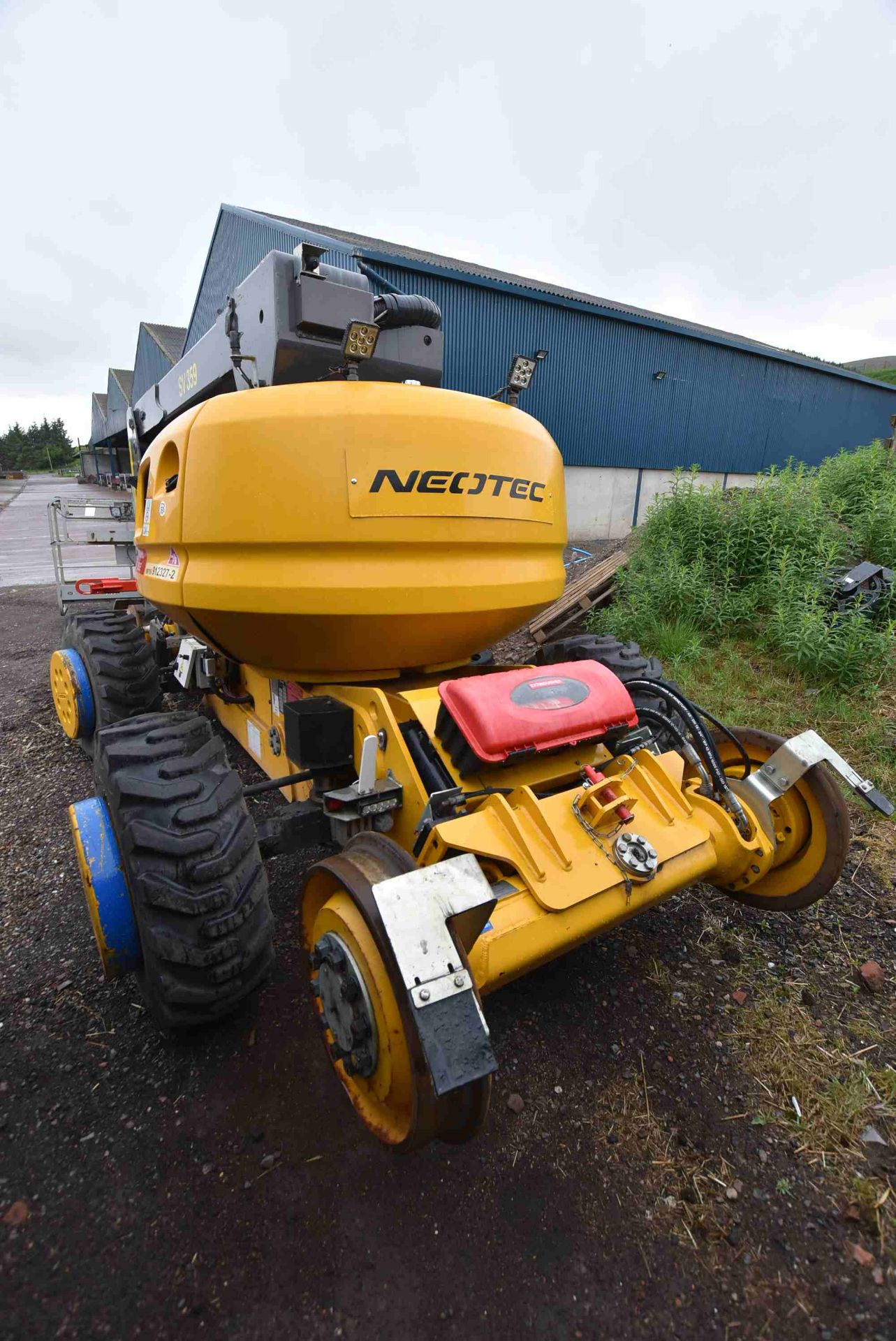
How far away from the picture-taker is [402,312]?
2631 millimetres

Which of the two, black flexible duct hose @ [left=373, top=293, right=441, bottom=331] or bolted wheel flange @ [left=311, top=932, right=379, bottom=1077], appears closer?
bolted wheel flange @ [left=311, top=932, right=379, bottom=1077]

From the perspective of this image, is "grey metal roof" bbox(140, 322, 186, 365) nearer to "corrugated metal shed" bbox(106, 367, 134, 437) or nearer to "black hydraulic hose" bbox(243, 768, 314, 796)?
"corrugated metal shed" bbox(106, 367, 134, 437)

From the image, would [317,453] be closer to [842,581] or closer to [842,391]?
[842,581]

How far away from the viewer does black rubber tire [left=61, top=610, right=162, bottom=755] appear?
12.8ft

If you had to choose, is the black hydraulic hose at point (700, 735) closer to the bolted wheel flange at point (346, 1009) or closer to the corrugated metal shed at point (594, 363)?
the bolted wheel flange at point (346, 1009)

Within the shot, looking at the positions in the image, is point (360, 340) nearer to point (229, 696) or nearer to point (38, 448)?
point (229, 696)

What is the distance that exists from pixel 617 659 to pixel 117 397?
1730 inches

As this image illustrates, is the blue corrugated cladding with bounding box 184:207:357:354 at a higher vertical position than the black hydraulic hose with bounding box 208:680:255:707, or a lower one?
higher

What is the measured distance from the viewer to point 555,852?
Answer: 1.93 metres

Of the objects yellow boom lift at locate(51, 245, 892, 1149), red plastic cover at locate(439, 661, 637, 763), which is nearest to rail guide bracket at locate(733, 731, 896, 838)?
yellow boom lift at locate(51, 245, 892, 1149)

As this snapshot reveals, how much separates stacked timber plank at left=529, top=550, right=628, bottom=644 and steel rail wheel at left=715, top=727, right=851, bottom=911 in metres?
3.91

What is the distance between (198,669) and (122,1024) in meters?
1.76

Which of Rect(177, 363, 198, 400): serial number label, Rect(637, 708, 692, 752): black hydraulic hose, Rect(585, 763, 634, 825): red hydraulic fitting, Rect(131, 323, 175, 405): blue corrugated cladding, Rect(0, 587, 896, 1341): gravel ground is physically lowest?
Rect(0, 587, 896, 1341): gravel ground

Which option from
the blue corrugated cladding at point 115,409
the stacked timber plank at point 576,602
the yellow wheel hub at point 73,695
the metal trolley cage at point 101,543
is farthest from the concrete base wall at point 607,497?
the blue corrugated cladding at point 115,409
